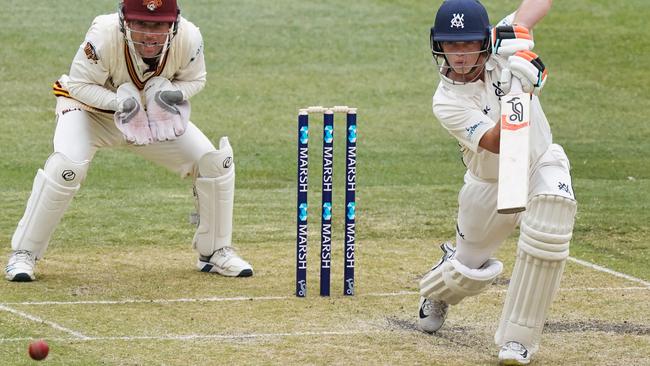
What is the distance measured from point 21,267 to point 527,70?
3.30 m

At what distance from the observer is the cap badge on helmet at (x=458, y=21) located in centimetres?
608

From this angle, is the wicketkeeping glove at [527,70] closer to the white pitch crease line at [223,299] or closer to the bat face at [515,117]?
the bat face at [515,117]

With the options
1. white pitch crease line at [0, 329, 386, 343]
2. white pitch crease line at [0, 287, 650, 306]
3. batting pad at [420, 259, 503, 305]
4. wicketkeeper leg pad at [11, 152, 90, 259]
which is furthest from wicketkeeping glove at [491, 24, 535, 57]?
wicketkeeper leg pad at [11, 152, 90, 259]

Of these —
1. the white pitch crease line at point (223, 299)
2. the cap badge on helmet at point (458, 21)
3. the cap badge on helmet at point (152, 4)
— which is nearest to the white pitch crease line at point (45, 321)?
the white pitch crease line at point (223, 299)

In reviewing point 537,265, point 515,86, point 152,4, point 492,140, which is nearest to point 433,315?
point 537,265

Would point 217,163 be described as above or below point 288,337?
above

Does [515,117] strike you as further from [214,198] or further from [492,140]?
[214,198]

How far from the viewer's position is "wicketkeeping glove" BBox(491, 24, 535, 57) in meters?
5.89

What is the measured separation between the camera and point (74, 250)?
864cm

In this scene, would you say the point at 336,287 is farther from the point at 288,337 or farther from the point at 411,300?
the point at 288,337

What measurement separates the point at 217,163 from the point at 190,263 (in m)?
0.78

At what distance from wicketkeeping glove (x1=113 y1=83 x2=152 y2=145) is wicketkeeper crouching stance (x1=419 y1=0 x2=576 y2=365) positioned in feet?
6.02

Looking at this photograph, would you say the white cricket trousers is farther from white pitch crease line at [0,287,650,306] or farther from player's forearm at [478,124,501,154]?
white pitch crease line at [0,287,650,306]

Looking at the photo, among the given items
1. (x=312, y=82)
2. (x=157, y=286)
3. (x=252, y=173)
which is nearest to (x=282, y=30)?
(x=312, y=82)
